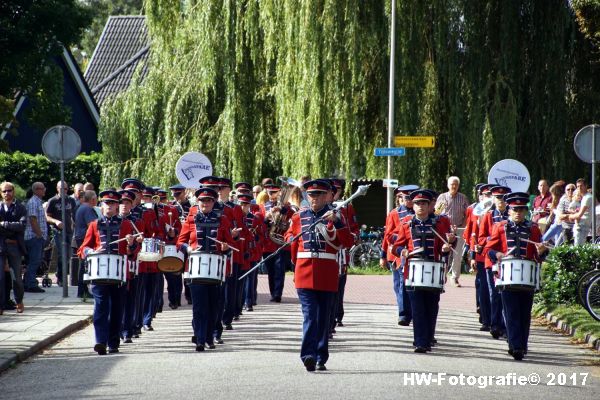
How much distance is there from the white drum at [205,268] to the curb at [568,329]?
4.32 m

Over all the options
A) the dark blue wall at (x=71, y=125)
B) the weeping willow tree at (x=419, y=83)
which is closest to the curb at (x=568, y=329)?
the weeping willow tree at (x=419, y=83)

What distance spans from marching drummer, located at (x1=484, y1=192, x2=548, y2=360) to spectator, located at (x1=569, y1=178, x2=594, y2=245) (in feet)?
32.0

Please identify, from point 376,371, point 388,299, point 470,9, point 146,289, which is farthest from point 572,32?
point 376,371

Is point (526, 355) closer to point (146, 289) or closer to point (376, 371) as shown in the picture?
point (376, 371)

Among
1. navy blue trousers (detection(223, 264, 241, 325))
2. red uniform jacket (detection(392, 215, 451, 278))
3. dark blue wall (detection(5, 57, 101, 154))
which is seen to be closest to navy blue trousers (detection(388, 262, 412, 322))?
navy blue trousers (detection(223, 264, 241, 325))

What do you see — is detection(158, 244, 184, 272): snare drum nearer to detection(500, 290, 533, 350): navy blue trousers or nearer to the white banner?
detection(500, 290, 533, 350): navy blue trousers

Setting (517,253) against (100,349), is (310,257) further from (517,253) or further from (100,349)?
(100,349)

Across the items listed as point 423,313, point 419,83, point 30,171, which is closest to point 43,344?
point 423,313

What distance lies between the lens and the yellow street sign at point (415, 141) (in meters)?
26.4

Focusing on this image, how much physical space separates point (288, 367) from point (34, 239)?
10.3 meters

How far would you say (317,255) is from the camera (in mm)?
11984

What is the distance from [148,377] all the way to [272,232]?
25.8 feet

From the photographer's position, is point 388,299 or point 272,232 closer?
point 272,232

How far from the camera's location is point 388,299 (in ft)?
69.1
